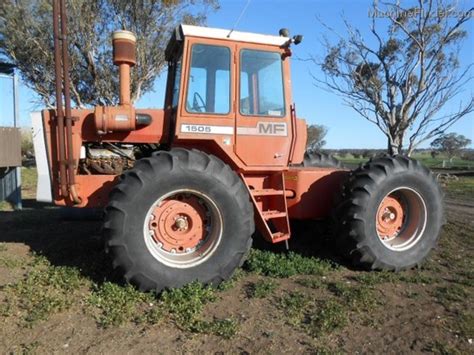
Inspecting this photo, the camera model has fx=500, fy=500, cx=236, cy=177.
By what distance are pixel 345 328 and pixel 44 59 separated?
18.1m

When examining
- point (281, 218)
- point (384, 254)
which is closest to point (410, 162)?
point (384, 254)

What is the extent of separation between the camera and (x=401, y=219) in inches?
249

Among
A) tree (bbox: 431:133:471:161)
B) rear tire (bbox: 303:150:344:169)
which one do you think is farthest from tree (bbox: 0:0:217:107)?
tree (bbox: 431:133:471:161)

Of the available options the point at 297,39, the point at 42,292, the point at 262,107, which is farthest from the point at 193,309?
the point at 297,39

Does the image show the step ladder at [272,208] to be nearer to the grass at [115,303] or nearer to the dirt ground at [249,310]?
the dirt ground at [249,310]

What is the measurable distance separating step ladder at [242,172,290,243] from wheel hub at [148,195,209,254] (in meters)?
0.65

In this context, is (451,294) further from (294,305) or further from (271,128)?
(271,128)

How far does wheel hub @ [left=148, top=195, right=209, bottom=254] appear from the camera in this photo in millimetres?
5125

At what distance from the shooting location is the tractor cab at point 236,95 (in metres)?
5.52

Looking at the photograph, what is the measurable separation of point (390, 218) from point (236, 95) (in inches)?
97.3

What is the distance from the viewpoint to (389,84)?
11.9m

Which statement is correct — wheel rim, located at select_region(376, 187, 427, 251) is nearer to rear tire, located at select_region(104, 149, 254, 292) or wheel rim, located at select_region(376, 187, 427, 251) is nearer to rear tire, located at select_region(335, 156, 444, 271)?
rear tire, located at select_region(335, 156, 444, 271)

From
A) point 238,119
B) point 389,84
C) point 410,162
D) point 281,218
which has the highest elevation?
point 389,84

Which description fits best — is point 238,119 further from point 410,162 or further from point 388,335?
point 388,335
